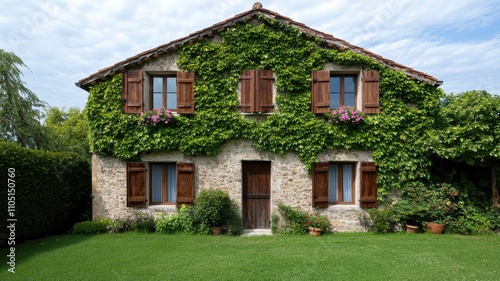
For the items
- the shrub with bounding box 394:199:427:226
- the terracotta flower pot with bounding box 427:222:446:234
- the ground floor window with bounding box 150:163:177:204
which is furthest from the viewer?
the ground floor window with bounding box 150:163:177:204

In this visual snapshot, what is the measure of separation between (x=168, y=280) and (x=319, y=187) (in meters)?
5.58

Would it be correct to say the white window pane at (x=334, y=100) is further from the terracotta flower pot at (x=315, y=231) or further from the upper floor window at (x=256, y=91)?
the terracotta flower pot at (x=315, y=231)

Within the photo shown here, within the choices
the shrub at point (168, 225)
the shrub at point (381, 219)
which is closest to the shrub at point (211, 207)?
the shrub at point (168, 225)

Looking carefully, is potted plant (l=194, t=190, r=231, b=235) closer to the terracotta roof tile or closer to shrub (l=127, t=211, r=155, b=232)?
shrub (l=127, t=211, r=155, b=232)

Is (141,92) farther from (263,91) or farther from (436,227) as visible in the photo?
(436,227)

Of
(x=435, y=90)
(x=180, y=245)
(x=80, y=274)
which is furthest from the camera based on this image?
(x=435, y=90)

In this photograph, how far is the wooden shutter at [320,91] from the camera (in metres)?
8.66

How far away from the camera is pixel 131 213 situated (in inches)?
346

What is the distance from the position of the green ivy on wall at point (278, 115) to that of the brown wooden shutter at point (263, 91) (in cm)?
25

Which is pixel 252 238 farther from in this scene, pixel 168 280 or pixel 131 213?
pixel 131 213

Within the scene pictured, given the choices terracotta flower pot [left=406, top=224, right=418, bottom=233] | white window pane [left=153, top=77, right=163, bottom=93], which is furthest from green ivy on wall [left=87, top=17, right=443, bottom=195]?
terracotta flower pot [left=406, top=224, right=418, bottom=233]

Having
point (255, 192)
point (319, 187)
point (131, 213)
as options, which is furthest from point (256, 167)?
point (131, 213)

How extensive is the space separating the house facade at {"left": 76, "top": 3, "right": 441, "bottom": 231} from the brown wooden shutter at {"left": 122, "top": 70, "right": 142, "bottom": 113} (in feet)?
0.12

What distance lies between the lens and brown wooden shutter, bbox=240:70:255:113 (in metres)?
8.71
